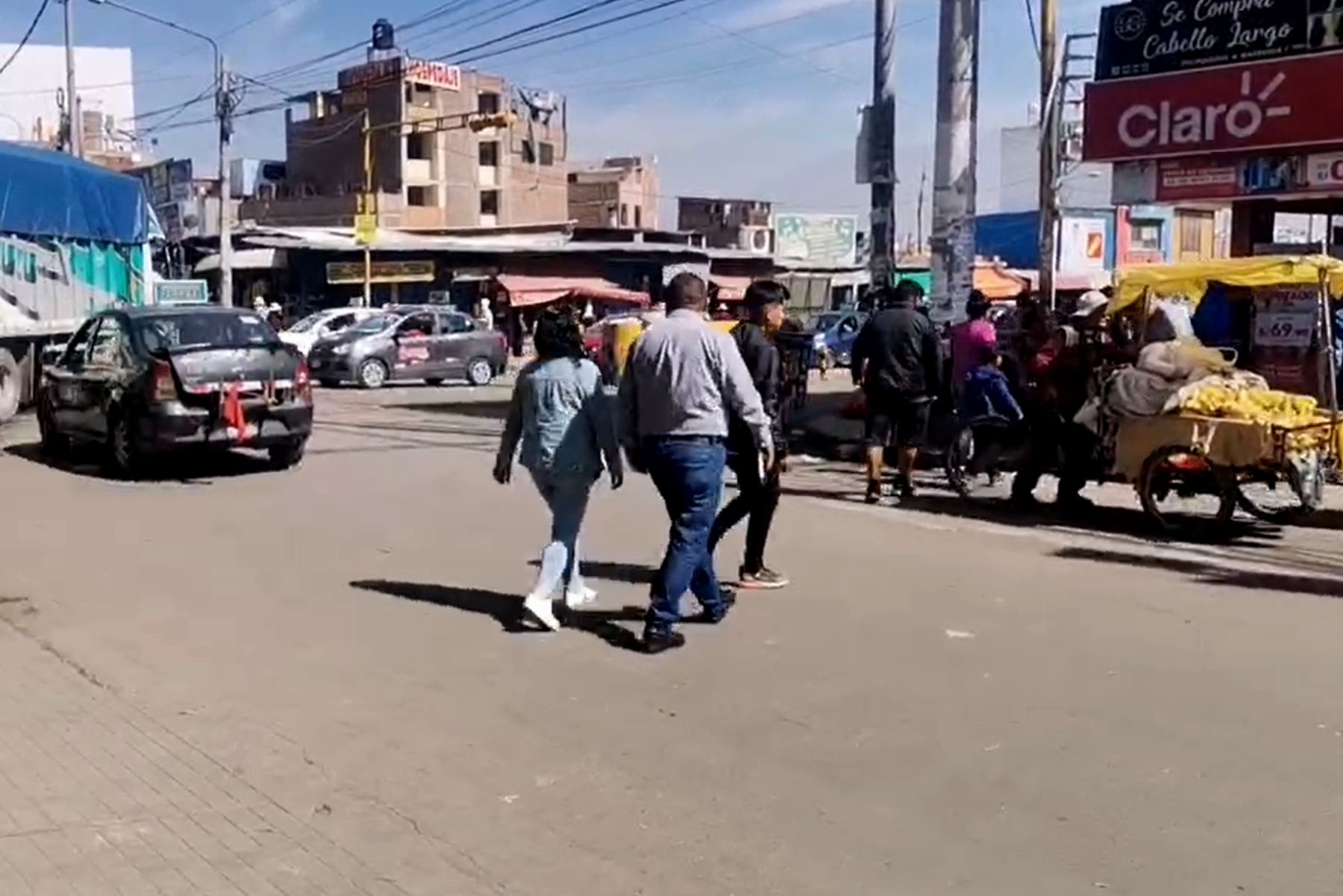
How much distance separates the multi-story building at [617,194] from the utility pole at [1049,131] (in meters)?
58.1

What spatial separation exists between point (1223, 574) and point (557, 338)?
14.4 feet

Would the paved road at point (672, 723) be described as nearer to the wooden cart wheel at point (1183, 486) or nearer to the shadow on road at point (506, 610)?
the shadow on road at point (506, 610)

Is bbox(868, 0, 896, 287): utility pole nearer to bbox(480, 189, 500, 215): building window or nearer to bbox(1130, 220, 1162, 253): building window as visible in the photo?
bbox(1130, 220, 1162, 253): building window

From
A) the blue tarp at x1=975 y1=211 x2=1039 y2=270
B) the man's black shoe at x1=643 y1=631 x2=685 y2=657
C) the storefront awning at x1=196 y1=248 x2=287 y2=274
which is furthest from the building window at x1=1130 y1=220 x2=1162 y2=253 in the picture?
the man's black shoe at x1=643 y1=631 x2=685 y2=657

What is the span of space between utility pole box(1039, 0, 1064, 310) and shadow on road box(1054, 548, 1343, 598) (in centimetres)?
1094

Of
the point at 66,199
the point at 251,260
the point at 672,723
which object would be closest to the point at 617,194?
the point at 251,260

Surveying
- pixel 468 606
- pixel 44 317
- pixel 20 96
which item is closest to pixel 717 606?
pixel 468 606

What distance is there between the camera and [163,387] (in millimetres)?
13844

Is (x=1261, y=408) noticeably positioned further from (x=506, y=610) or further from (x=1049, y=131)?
(x=1049, y=131)

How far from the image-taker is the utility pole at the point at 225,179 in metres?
35.2

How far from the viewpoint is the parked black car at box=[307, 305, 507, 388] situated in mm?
29875

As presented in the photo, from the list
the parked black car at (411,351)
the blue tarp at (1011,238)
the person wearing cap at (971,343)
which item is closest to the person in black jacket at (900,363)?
the person wearing cap at (971,343)

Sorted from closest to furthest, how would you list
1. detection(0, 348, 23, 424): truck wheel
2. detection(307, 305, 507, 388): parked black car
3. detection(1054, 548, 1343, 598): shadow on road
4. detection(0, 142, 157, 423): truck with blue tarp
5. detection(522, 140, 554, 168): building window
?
detection(1054, 548, 1343, 598): shadow on road → detection(0, 348, 23, 424): truck wheel → detection(0, 142, 157, 423): truck with blue tarp → detection(307, 305, 507, 388): parked black car → detection(522, 140, 554, 168): building window

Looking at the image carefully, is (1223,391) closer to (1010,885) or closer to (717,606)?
(717,606)
